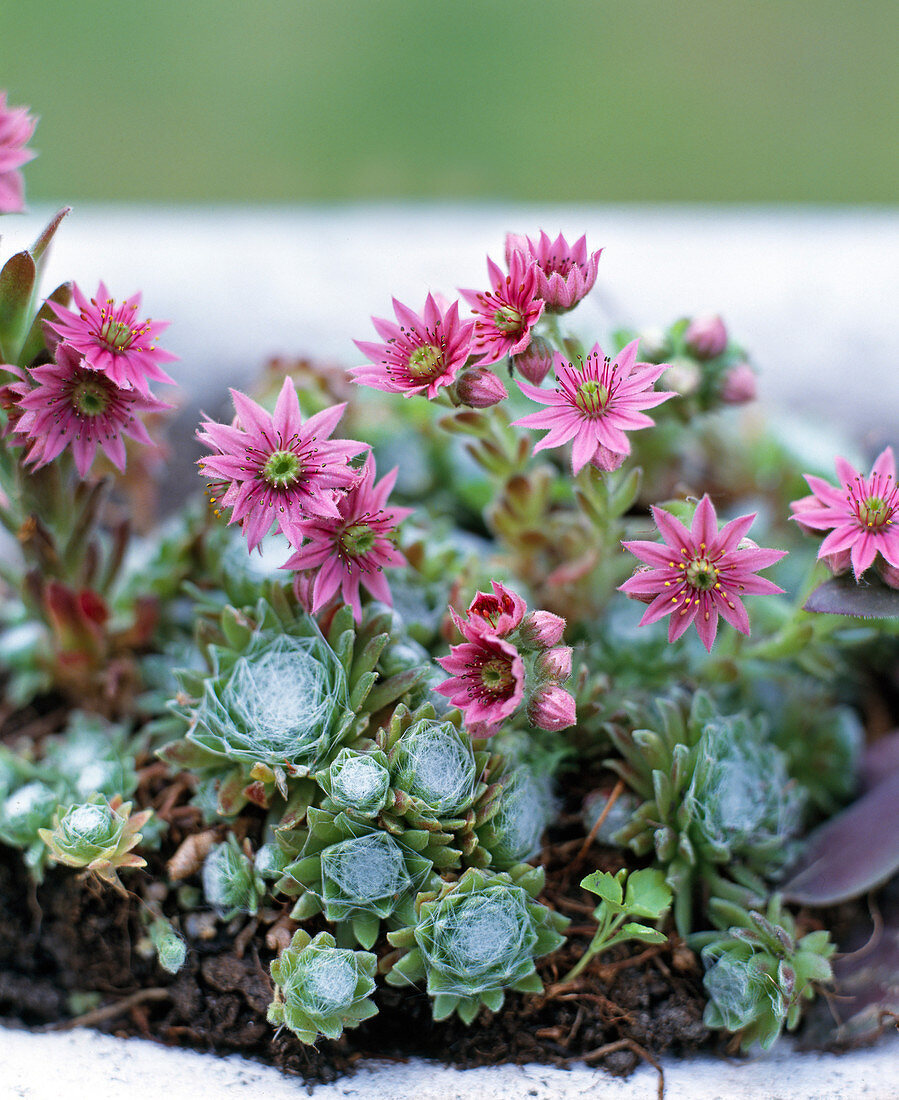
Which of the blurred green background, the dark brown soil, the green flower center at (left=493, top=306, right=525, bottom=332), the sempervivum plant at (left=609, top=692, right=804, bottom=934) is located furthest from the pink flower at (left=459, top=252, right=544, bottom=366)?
the blurred green background

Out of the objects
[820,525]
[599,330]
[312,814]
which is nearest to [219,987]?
[312,814]

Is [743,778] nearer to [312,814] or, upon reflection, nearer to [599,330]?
[312,814]

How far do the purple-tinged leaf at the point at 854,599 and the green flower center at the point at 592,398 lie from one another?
33 cm

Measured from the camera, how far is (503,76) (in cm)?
418

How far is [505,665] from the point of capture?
112 cm

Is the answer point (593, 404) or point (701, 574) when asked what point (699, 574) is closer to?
point (701, 574)

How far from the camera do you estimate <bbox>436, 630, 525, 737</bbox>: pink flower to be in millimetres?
1084

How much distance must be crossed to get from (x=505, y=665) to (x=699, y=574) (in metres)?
0.23

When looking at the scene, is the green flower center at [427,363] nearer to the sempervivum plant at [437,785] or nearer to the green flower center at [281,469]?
the green flower center at [281,469]

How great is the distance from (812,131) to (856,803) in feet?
11.0

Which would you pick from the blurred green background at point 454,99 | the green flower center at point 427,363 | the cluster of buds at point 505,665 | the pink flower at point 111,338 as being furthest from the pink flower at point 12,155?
the blurred green background at point 454,99

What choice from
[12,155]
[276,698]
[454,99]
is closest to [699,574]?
[276,698]

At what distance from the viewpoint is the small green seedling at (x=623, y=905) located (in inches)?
44.8

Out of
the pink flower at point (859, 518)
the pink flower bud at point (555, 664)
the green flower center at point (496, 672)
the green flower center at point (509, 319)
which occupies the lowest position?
the green flower center at point (496, 672)
